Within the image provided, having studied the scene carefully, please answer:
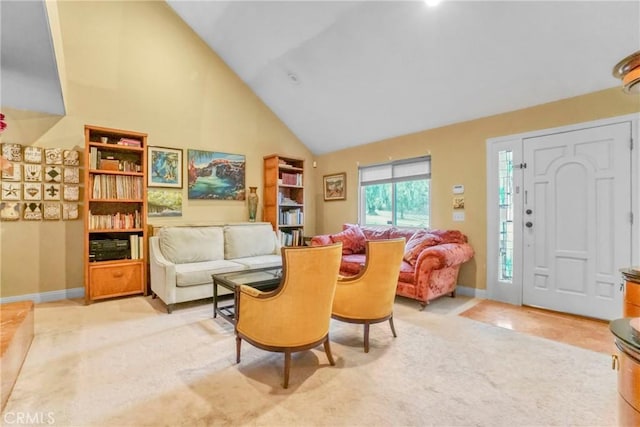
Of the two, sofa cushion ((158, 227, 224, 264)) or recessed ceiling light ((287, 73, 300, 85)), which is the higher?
recessed ceiling light ((287, 73, 300, 85))

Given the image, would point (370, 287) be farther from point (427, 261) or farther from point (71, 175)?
point (71, 175)

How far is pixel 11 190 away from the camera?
3520mm

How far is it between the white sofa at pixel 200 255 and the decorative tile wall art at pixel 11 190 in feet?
4.94

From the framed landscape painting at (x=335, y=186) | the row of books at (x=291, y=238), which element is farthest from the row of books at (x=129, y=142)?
the framed landscape painting at (x=335, y=186)

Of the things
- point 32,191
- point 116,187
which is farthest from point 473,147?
point 32,191

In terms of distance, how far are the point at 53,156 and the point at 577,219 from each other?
6.13 metres

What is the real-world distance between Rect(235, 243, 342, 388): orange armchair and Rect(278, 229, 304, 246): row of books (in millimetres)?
3383

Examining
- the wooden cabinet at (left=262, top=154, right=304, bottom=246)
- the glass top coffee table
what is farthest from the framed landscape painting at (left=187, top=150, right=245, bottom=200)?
the glass top coffee table

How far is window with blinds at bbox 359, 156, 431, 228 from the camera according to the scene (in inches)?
184

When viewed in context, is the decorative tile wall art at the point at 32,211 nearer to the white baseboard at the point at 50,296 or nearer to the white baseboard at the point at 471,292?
the white baseboard at the point at 50,296

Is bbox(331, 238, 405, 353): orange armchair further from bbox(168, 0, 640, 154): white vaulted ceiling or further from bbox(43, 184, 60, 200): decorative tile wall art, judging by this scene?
bbox(43, 184, 60, 200): decorative tile wall art

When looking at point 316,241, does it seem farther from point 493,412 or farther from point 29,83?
point 29,83

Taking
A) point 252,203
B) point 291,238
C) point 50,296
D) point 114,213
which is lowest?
point 50,296

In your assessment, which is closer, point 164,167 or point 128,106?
point 128,106
